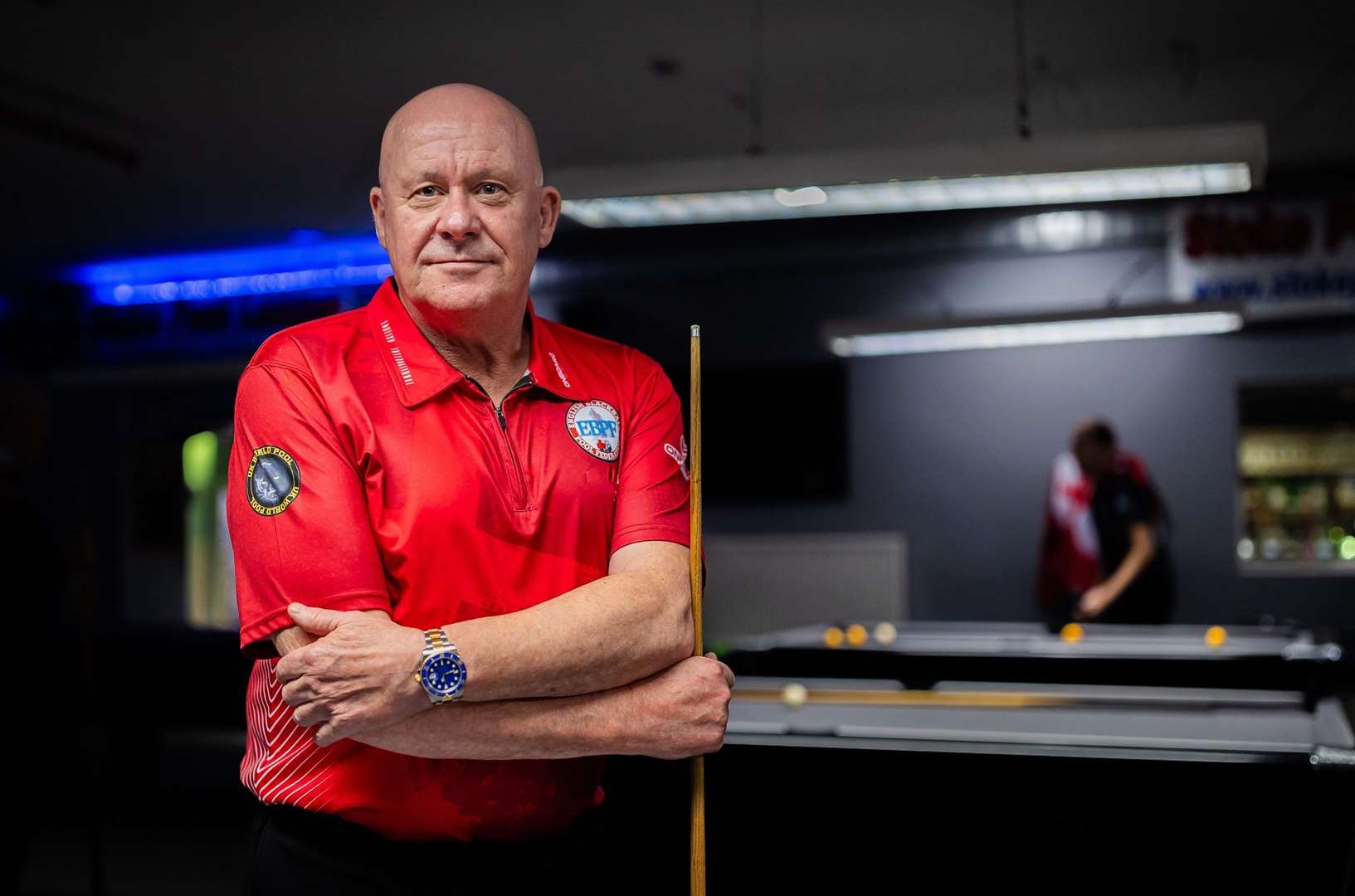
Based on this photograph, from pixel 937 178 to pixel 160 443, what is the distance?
24.8 ft

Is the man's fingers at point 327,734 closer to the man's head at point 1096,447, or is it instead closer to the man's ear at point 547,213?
the man's ear at point 547,213

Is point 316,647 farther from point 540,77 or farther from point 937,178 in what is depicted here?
point 540,77

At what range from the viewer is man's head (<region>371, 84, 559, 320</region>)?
4.33ft

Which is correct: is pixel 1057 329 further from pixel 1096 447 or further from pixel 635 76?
pixel 635 76

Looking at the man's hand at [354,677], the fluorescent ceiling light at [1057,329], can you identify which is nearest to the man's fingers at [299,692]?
the man's hand at [354,677]

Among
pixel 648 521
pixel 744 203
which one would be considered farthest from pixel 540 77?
pixel 648 521

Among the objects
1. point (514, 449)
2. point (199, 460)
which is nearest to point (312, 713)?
point (514, 449)

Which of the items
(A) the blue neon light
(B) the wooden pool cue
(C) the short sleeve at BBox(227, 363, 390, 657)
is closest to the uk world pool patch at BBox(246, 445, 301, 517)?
(C) the short sleeve at BBox(227, 363, 390, 657)

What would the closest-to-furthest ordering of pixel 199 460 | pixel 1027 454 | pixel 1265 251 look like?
pixel 1265 251 → pixel 1027 454 → pixel 199 460

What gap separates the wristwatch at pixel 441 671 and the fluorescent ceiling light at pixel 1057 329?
4.87 meters

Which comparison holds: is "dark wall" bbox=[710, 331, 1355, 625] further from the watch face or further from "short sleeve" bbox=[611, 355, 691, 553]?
the watch face

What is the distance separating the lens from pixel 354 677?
1164mm

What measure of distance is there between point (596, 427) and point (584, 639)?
0.27 m

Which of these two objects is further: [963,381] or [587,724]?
[963,381]
